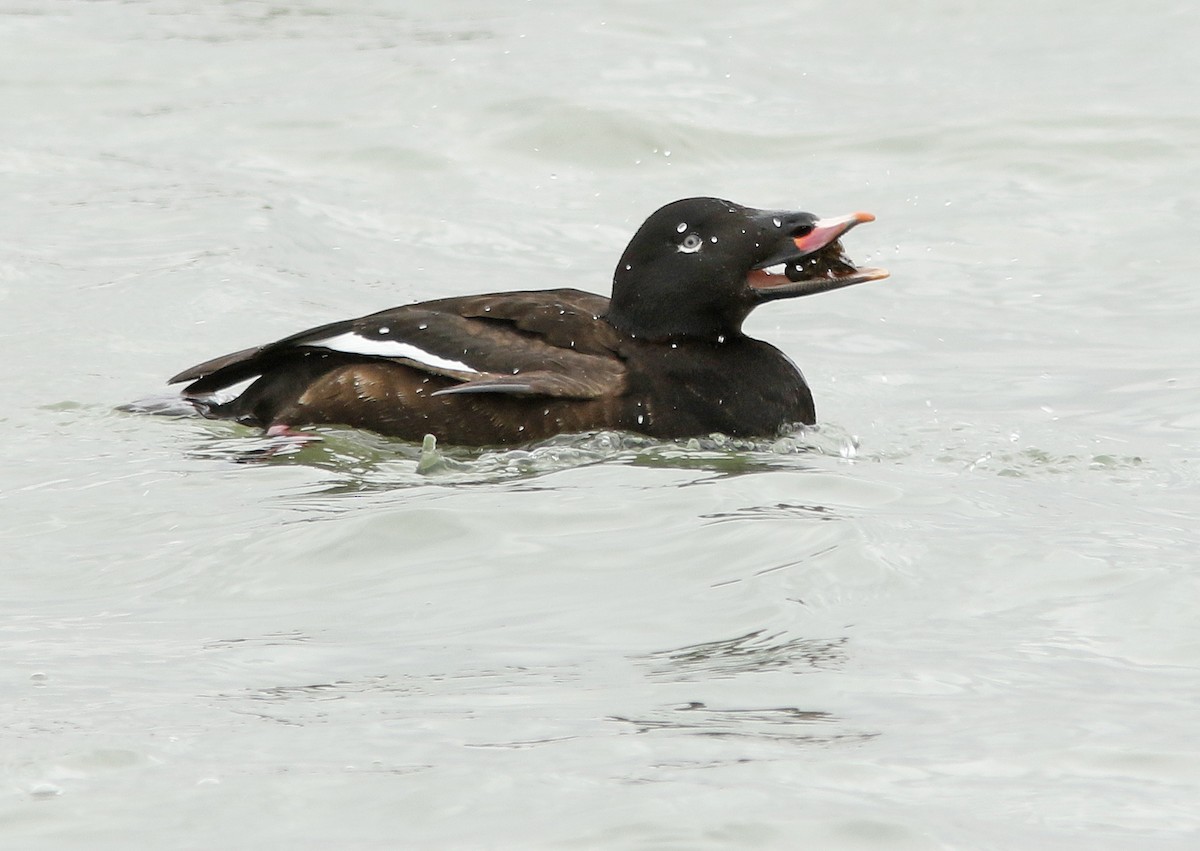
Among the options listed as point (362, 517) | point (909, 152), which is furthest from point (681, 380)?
point (909, 152)

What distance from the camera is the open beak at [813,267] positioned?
6668mm

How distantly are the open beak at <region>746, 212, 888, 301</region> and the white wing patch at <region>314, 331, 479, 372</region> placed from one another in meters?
1.10

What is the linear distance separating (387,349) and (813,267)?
5.04ft

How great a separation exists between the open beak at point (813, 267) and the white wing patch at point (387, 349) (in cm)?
110

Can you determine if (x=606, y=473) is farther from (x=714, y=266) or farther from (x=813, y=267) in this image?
(x=813, y=267)

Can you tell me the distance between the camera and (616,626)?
192 inches

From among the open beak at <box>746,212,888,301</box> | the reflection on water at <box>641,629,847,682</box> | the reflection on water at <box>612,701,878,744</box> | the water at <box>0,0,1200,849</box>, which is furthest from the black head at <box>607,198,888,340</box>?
the reflection on water at <box>612,701,878,744</box>

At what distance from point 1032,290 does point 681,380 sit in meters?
3.83

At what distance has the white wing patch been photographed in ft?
21.5

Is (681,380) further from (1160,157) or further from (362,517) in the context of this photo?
(1160,157)

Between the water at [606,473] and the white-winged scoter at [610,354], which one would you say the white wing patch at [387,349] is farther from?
the water at [606,473]

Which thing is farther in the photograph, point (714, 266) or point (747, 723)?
point (714, 266)

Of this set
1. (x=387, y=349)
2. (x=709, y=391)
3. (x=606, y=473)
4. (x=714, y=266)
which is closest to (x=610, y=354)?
(x=709, y=391)

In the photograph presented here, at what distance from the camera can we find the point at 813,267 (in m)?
6.87
